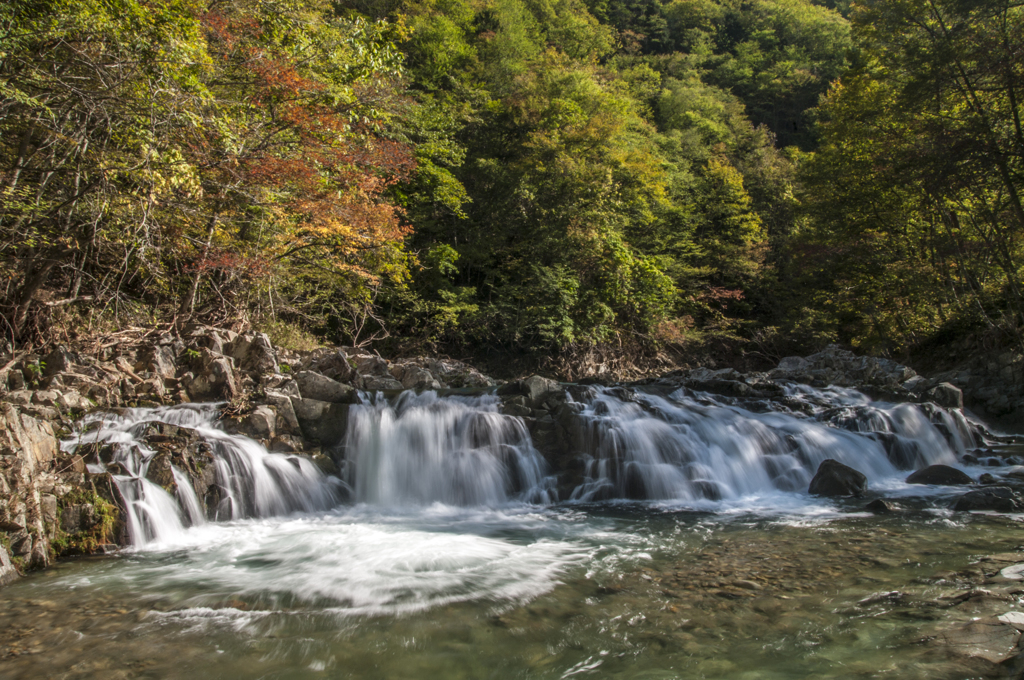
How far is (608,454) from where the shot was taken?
823cm

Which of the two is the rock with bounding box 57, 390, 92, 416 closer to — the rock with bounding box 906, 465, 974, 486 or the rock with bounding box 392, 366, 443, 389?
the rock with bounding box 392, 366, 443, 389

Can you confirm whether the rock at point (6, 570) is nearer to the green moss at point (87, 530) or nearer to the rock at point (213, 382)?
the green moss at point (87, 530)

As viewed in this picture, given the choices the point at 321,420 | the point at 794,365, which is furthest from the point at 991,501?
the point at 794,365

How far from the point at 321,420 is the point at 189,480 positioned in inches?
84.2

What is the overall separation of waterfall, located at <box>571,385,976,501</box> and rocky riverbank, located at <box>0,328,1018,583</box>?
0.34m

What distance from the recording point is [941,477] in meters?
7.62

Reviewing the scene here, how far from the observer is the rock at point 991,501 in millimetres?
5973

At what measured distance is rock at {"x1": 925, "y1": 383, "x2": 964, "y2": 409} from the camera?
11719mm

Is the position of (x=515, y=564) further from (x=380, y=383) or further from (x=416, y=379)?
(x=416, y=379)

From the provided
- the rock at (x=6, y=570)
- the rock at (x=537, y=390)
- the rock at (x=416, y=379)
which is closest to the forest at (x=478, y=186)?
the rock at (x=416, y=379)

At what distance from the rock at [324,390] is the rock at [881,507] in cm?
700

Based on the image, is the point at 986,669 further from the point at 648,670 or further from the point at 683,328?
the point at 683,328

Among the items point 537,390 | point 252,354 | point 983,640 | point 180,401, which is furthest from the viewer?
point 537,390

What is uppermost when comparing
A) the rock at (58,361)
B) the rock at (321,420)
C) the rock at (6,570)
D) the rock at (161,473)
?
the rock at (58,361)
